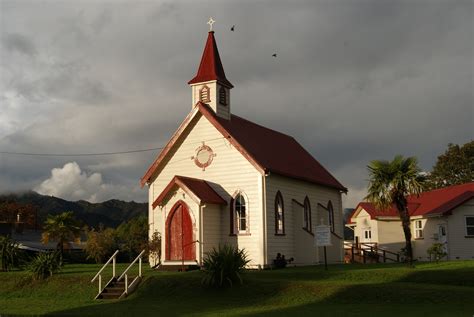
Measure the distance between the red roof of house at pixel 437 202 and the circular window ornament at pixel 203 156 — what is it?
1572cm

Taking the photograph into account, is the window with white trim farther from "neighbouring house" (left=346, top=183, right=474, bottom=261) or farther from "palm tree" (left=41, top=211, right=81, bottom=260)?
"palm tree" (left=41, top=211, right=81, bottom=260)

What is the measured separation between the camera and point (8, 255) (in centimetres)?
3244

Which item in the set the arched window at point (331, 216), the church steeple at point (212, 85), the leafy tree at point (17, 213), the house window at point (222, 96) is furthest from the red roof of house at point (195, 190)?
the leafy tree at point (17, 213)

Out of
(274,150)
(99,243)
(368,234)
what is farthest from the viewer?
(368,234)

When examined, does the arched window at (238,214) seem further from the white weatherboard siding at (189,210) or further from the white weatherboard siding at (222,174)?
the white weatherboard siding at (189,210)

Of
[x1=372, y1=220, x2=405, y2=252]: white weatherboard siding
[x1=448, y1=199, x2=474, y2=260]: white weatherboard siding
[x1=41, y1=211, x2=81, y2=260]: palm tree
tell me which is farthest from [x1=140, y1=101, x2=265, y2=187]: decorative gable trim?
[x1=372, y1=220, x2=405, y2=252]: white weatherboard siding

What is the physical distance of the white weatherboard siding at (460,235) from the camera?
140 ft

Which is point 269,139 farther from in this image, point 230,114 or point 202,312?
point 202,312

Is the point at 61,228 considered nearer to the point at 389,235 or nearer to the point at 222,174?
the point at 222,174

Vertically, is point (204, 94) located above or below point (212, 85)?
below

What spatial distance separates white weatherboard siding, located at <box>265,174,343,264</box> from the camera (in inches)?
1222

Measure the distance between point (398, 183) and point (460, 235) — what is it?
15.7 meters

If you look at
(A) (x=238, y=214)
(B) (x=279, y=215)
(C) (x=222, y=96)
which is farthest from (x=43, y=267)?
(C) (x=222, y=96)

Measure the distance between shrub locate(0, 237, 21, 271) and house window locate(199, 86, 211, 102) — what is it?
44.3 feet
